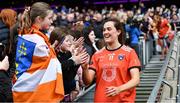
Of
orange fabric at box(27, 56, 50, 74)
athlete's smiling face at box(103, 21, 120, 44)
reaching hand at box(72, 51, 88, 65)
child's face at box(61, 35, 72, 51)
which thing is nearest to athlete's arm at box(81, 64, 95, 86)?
reaching hand at box(72, 51, 88, 65)

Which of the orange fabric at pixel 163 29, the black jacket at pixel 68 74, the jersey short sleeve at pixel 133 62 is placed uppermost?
the jersey short sleeve at pixel 133 62

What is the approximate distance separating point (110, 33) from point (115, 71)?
0.39 metres

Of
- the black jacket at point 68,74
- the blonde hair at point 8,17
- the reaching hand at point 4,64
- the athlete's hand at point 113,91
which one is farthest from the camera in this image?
the blonde hair at point 8,17

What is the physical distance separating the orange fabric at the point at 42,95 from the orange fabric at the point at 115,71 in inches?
18.2

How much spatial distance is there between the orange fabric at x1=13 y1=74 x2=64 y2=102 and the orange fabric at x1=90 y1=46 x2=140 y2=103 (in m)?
0.46

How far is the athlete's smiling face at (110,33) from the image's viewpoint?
4.37 metres

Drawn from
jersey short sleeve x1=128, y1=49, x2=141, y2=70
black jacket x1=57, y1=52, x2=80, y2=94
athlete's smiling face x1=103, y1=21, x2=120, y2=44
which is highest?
athlete's smiling face x1=103, y1=21, x2=120, y2=44

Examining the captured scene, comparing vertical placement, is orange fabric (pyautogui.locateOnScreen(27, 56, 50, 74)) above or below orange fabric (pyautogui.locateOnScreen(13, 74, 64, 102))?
above

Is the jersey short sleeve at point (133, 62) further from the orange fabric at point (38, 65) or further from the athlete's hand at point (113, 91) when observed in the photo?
the orange fabric at point (38, 65)

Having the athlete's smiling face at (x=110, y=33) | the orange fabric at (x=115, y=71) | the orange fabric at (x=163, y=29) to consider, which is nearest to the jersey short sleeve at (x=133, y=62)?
the orange fabric at (x=115, y=71)

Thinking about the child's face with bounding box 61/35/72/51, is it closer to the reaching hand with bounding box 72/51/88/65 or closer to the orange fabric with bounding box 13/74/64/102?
the reaching hand with bounding box 72/51/88/65

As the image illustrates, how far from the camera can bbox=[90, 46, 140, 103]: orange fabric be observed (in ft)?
13.9

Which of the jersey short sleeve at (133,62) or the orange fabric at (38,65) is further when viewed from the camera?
the jersey short sleeve at (133,62)

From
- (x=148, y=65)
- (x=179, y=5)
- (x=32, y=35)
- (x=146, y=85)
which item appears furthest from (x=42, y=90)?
(x=179, y=5)
